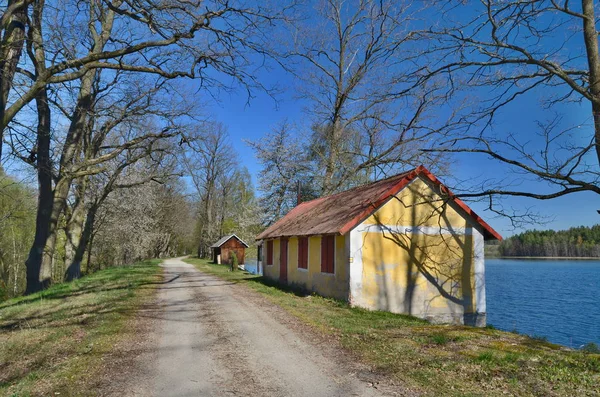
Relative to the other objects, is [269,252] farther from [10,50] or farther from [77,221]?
[10,50]

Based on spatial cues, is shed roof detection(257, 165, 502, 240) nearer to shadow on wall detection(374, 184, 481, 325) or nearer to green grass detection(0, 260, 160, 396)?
shadow on wall detection(374, 184, 481, 325)

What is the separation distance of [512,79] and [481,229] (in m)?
6.22

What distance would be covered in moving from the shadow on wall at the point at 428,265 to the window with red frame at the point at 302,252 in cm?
453

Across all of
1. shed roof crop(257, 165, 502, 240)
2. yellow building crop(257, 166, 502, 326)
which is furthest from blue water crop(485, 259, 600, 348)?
shed roof crop(257, 165, 502, 240)

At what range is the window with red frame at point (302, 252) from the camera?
55.9 feet

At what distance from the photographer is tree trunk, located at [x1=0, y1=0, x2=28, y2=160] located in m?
7.43

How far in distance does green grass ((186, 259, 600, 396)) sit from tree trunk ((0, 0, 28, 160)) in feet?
25.2

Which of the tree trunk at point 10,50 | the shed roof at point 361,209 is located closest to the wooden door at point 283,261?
the shed roof at point 361,209

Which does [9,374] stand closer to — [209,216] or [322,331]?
[322,331]

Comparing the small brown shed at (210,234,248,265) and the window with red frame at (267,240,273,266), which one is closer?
the window with red frame at (267,240,273,266)

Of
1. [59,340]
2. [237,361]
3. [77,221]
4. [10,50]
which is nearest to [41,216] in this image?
[77,221]

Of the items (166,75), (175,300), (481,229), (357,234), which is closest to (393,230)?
(357,234)

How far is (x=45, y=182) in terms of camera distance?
552 inches

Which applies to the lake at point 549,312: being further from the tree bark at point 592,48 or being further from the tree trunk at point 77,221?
the tree trunk at point 77,221
